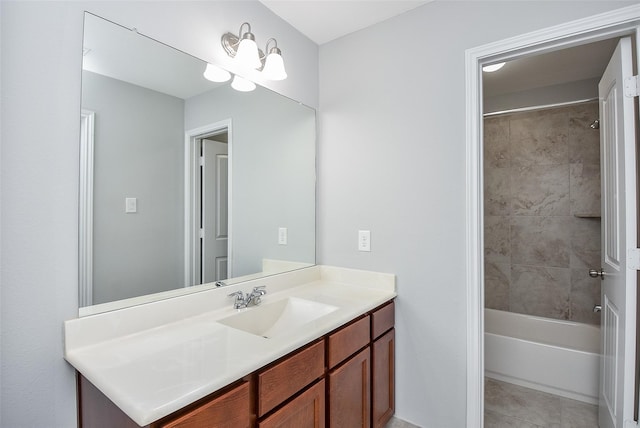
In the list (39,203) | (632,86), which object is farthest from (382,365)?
(632,86)

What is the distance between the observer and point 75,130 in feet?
3.51

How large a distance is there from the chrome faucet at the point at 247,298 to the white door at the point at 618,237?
1695 mm

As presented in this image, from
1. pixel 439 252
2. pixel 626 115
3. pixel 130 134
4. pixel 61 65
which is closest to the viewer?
pixel 61 65

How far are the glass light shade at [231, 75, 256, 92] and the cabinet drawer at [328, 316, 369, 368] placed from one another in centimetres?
133

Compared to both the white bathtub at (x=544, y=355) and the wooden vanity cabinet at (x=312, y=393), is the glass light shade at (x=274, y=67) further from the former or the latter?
the white bathtub at (x=544, y=355)

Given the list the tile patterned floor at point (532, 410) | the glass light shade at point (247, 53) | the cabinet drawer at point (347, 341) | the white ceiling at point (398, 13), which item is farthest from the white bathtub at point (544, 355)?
the glass light shade at point (247, 53)

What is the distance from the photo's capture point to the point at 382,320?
171 centimetres

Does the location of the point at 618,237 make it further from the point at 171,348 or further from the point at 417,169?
the point at 171,348

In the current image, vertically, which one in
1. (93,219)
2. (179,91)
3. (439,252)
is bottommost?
(439,252)

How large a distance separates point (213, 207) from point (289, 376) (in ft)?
2.85

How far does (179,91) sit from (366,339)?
1487mm

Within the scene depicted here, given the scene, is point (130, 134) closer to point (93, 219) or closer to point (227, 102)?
point (93, 219)

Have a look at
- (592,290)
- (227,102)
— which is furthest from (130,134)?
(592,290)

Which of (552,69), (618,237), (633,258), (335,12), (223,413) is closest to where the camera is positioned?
(223,413)
